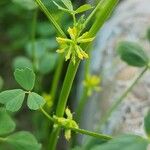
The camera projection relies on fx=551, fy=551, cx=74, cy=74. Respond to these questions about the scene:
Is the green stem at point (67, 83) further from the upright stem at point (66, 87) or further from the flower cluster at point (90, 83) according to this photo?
the flower cluster at point (90, 83)

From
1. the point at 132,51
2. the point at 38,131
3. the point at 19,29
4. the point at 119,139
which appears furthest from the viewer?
the point at 19,29

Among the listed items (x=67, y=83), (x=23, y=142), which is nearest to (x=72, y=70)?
(x=67, y=83)

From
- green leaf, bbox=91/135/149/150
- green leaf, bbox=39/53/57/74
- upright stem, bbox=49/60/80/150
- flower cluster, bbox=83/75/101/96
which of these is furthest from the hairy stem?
green leaf, bbox=39/53/57/74

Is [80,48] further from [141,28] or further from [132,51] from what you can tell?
[141,28]

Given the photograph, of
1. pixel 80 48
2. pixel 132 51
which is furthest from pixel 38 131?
pixel 80 48

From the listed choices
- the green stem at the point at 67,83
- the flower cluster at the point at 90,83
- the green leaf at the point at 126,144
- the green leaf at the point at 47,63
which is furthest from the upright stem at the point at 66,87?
the green leaf at the point at 47,63

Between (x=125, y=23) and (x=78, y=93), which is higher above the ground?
(x=125, y=23)

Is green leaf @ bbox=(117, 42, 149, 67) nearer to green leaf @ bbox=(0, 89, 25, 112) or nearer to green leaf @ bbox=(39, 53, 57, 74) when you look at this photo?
green leaf @ bbox=(0, 89, 25, 112)
